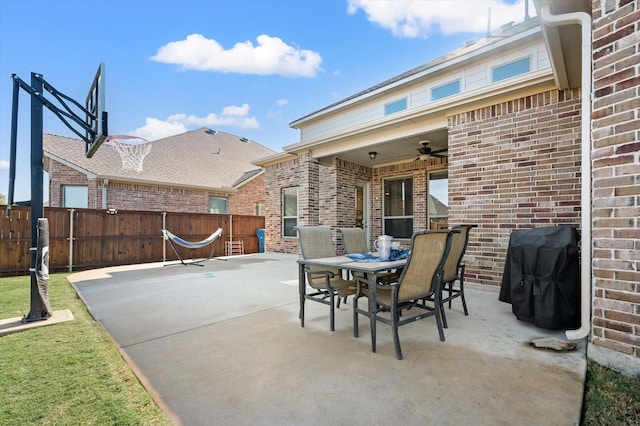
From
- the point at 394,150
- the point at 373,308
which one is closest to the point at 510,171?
the point at 394,150

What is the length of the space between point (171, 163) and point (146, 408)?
480 inches

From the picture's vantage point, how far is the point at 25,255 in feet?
21.2

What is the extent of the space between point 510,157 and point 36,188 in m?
6.10

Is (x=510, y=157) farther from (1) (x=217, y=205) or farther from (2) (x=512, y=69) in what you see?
(1) (x=217, y=205)

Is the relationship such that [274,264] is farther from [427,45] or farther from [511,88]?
[427,45]

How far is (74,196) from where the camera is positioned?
10.3m

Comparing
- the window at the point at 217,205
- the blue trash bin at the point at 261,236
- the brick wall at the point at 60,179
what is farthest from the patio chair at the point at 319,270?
the brick wall at the point at 60,179

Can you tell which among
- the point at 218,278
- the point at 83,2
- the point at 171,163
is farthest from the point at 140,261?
the point at 83,2

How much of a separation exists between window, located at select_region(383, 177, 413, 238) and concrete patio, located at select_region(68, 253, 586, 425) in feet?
14.2

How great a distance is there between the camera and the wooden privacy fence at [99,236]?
21.0 ft

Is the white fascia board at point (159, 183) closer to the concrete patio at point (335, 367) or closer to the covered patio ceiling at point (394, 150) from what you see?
the covered patio ceiling at point (394, 150)

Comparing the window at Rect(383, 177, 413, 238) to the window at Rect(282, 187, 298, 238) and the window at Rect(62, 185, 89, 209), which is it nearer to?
the window at Rect(282, 187, 298, 238)

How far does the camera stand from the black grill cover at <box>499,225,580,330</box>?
103 inches

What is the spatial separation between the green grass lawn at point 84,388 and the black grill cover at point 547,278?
663 millimetres
